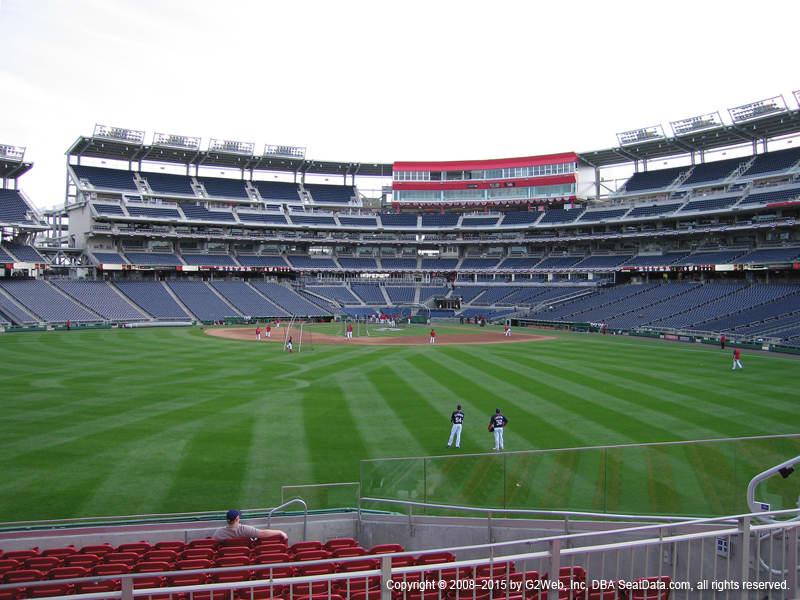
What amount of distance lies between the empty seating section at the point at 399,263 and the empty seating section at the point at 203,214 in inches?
1064

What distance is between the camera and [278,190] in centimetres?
9056

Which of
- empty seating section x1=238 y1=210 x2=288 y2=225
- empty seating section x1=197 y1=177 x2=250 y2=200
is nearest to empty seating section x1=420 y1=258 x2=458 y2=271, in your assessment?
empty seating section x1=238 y1=210 x2=288 y2=225

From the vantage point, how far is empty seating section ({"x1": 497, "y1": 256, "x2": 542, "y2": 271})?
3271 inches

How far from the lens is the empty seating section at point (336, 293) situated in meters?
80.1

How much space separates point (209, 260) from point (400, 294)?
102ft

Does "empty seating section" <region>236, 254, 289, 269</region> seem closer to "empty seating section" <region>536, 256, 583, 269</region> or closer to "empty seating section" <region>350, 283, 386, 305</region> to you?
"empty seating section" <region>350, 283, 386, 305</region>

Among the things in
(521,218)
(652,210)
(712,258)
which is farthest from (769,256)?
(521,218)

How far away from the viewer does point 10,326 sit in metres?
50.9

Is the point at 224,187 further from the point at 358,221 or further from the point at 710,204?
the point at 710,204

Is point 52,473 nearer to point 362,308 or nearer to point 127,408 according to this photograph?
point 127,408

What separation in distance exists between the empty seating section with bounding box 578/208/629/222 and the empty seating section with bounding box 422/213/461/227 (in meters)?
22.5

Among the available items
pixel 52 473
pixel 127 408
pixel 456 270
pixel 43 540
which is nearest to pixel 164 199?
pixel 456 270

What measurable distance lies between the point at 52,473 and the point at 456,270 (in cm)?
7765

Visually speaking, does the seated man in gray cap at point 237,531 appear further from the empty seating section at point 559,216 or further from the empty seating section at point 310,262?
the empty seating section at point 559,216
